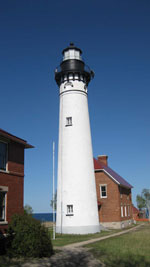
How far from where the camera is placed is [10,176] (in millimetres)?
17406

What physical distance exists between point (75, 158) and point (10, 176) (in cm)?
916

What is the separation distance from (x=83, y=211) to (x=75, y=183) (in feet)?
8.56

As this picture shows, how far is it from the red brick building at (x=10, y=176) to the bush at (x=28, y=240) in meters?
2.99

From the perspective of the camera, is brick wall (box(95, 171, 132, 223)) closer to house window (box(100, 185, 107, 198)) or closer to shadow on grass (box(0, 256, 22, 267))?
house window (box(100, 185, 107, 198))

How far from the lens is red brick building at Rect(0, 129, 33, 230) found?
16641 mm

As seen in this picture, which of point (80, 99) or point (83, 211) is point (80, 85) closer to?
point (80, 99)

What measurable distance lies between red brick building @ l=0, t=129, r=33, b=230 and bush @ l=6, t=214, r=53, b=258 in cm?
299

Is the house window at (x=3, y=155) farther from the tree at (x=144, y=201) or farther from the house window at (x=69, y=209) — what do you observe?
the tree at (x=144, y=201)

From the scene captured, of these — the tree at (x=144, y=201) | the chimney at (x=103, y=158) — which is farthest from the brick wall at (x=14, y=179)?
the tree at (x=144, y=201)

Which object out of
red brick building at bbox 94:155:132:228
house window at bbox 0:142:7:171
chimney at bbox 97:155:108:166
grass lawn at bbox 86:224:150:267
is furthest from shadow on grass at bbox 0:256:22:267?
chimney at bbox 97:155:108:166

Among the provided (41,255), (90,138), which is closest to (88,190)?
(90,138)

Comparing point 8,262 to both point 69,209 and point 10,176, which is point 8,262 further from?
point 69,209

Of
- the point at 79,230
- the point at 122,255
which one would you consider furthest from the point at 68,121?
the point at 122,255

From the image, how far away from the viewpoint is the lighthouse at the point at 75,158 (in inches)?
969
